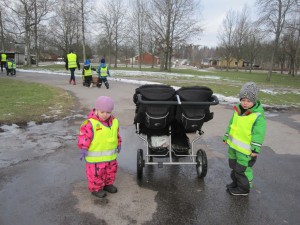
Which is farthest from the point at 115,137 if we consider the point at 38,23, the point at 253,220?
the point at 38,23

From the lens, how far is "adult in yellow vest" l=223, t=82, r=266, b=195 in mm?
3793

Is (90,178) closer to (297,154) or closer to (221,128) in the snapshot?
(297,154)

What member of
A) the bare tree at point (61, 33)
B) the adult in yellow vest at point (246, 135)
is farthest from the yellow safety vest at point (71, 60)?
the bare tree at point (61, 33)

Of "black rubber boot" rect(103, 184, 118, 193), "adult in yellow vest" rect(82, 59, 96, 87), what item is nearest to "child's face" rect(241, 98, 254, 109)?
"black rubber boot" rect(103, 184, 118, 193)

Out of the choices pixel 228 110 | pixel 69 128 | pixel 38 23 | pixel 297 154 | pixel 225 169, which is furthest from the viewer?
pixel 38 23

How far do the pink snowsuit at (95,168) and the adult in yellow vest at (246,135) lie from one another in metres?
1.77

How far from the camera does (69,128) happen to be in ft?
24.0

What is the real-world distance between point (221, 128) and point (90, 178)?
5036 millimetres

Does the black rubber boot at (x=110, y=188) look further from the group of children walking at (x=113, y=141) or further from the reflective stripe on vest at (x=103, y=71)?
the reflective stripe on vest at (x=103, y=71)

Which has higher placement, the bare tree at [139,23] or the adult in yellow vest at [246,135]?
the bare tree at [139,23]

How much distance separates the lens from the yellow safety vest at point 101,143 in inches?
147

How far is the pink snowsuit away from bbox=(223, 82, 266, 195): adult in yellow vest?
1767mm

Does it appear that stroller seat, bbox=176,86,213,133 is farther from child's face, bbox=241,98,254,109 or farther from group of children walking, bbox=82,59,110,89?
group of children walking, bbox=82,59,110,89

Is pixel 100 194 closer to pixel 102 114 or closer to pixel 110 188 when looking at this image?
pixel 110 188
